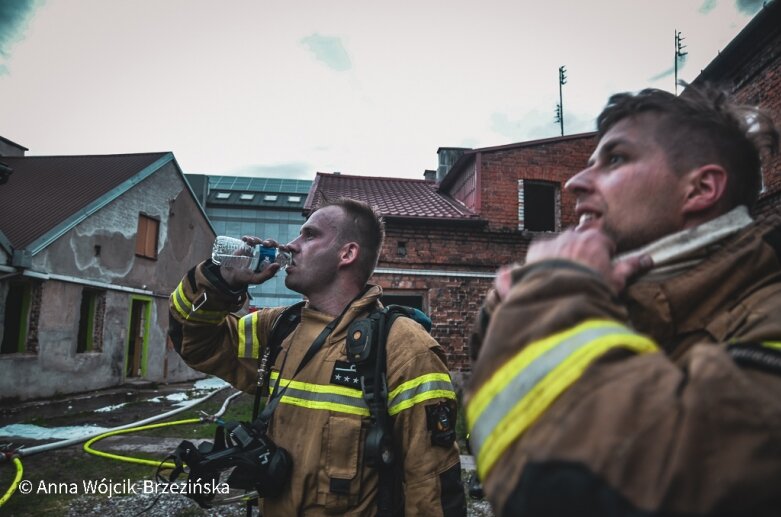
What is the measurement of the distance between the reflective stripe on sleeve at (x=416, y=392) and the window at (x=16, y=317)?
41.6ft

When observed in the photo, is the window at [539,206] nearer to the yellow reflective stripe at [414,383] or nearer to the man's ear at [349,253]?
the man's ear at [349,253]

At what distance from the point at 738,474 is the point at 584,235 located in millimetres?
485

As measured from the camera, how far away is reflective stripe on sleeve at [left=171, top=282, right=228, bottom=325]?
2.72m

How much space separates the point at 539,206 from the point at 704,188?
12.4 meters

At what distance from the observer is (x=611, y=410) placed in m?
0.70

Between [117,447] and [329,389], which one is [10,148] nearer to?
[117,447]

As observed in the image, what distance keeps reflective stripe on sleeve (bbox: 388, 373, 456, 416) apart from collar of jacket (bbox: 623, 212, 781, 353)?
4.72 ft

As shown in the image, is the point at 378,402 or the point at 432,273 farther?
→ the point at 432,273

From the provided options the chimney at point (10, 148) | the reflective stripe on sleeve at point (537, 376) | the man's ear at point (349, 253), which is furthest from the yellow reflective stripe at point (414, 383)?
the chimney at point (10, 148)

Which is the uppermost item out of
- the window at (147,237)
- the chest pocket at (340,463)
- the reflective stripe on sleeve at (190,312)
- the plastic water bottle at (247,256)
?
the window at (147,237)

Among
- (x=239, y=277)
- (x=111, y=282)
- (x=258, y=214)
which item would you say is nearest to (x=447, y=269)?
(x=239, y=277)

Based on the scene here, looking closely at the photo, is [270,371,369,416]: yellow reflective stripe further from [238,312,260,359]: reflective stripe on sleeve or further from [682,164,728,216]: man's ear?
[682,164,728,216]: man's ear

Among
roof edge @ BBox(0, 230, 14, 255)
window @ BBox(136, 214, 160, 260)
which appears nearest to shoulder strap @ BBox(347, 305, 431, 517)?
roof edge @ BBox(0, 230, 14, 255)

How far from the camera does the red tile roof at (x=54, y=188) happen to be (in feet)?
39.8
